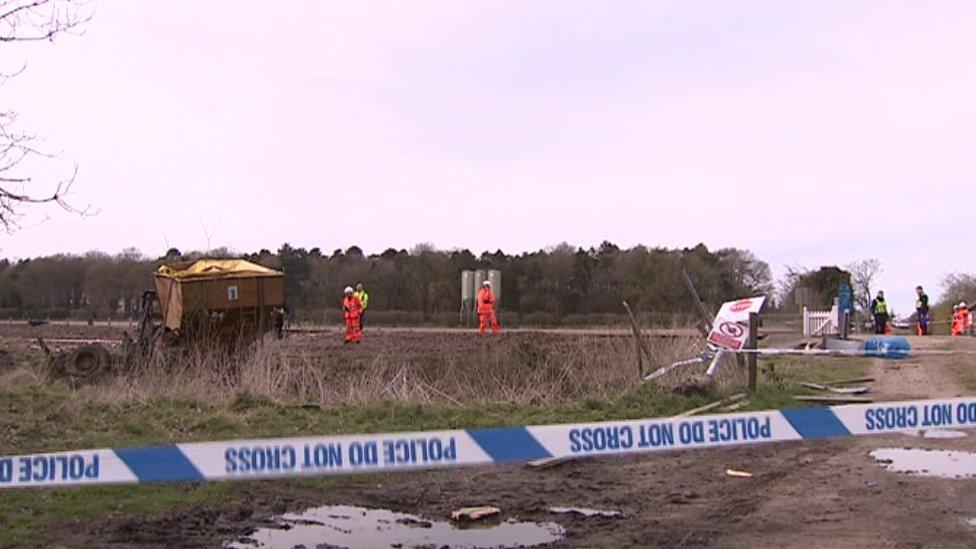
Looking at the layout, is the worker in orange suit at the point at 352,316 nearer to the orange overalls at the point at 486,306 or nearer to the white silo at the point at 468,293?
the orange overalls at the point at 486,306

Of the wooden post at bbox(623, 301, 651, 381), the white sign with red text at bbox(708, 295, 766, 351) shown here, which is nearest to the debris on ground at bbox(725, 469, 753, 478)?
the white sign with red text at bbox(708, 295, 766, 351)

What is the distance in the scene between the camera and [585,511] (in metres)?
7.56

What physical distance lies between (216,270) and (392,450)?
14.8 metres

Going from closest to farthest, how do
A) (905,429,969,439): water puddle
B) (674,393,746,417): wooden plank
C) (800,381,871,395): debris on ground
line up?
1. (905,429,969,439): water puddle
2. (674,393,746,417): wooden plank
3. (800,381,871,395): debris on ground

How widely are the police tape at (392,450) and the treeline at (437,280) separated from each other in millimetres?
41489

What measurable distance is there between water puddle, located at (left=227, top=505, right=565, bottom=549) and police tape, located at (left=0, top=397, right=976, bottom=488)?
2.11 ft

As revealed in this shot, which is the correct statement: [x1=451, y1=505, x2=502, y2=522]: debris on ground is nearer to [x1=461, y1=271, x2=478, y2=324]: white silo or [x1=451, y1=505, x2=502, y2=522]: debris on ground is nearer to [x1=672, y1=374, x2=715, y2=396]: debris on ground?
[x1=672, y1=374, x2=715, y2=396]: debris on ground

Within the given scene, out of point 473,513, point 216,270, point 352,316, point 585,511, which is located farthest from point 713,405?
point 352,316

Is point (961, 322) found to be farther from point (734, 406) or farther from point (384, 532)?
point (384, 532)

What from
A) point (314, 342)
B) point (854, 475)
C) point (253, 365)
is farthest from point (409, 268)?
point (854, 475)

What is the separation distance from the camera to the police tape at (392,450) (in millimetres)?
5801

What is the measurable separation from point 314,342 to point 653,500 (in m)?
17.5

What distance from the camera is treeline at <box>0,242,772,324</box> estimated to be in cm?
5225

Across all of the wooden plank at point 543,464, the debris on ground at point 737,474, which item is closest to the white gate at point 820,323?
the debris on ground at point 737,474
